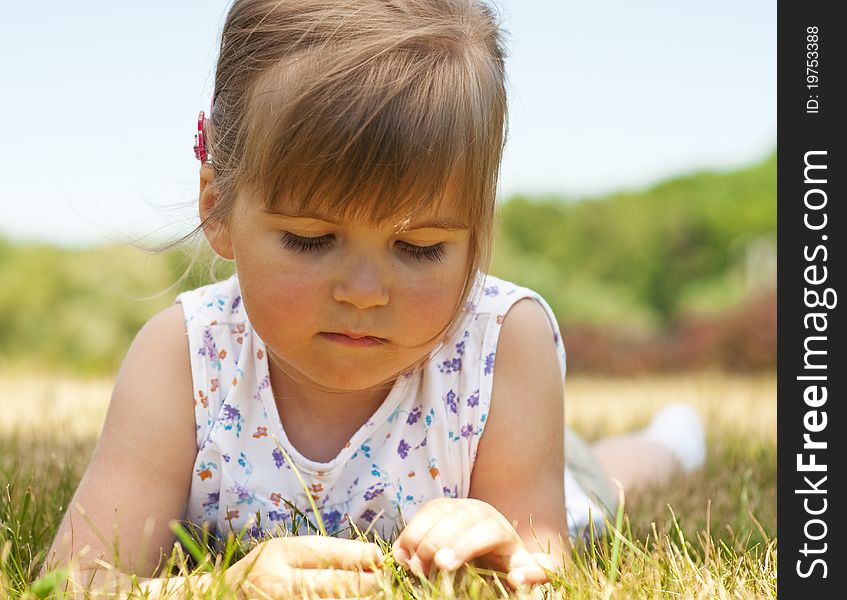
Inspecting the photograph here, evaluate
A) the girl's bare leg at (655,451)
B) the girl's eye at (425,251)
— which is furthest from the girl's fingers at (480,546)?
the girl's bare leg at (655,451)

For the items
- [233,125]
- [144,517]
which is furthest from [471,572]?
[233,125]

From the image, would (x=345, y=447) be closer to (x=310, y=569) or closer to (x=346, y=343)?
(x=346, y=343)

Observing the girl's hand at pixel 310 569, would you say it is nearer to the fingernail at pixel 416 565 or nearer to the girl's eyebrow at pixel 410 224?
the fingernail at pixel 416 565

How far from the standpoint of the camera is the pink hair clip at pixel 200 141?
204 cm

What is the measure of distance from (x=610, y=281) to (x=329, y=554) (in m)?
8.19

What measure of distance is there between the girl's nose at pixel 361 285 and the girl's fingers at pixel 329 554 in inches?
15.1

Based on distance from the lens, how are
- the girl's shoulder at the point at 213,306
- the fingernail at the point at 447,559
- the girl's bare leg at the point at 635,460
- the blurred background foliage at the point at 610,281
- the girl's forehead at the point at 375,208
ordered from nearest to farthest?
the fingernail at the point at 447,559
the girl's forehead at the point at 375,208
the girl's shoulder at the point at 213,306
the girl's bare leg at the point at 635,460
the blurred background foliage at the point at 610,281

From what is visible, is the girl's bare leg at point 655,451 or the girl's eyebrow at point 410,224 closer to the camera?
the girl's eyebrow at point 410,224

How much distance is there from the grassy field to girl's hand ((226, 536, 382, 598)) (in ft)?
0.15

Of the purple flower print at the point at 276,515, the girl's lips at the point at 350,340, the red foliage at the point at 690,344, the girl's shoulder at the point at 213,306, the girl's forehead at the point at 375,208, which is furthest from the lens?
the red foliage at the point at 690,344

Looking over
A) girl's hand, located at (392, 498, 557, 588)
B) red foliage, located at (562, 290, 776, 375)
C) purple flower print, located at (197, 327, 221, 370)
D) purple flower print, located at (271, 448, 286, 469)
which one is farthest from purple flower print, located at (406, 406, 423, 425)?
red foliage, located at (562, 290, 776, 375)

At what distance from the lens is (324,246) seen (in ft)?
5.37

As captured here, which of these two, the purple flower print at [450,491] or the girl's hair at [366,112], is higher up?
the girl's hair at [366,112]

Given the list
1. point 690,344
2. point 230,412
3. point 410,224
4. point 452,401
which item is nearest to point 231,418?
point 230,412
